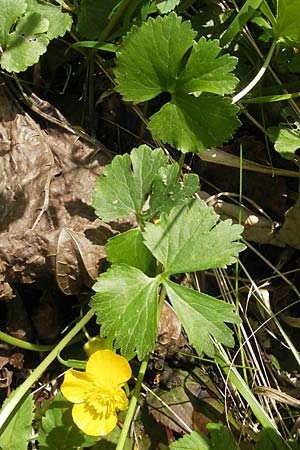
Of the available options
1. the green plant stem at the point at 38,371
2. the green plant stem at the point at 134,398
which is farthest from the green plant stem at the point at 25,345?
the green plant stem at the point at 134,398

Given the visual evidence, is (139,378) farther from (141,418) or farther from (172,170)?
(172,170)

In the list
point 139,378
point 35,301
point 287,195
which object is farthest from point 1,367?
point 287,195

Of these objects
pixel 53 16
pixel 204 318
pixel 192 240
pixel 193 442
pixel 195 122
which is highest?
pixel 53 16

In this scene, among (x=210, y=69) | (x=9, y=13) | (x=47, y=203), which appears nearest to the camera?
(x=210, y=69)

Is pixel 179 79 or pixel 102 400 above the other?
pixel 179 79

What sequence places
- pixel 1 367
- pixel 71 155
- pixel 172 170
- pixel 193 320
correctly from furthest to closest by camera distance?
pixel 71 155 → pixel 1 367 → pixel 172 170 → pixel 193 320

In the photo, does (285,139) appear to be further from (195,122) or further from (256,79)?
(195,122)

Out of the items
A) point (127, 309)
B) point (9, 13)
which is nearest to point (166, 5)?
point (9, 13)
